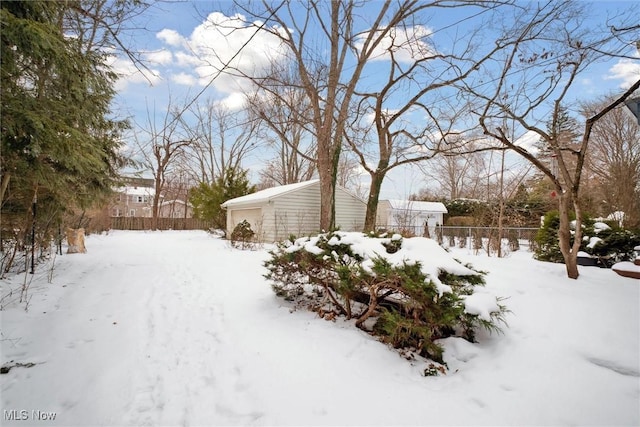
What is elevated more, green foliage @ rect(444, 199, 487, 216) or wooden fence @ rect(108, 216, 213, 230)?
green foliage @ rect(444, 199, 487, 216)

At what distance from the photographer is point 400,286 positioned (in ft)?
9.25

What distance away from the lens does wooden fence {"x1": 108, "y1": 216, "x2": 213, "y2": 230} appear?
22781mm

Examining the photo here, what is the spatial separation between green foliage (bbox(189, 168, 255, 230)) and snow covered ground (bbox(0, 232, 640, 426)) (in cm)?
1295

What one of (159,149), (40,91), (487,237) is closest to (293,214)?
(487,237)

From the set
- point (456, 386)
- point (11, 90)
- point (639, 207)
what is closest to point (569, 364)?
point (456, 386)

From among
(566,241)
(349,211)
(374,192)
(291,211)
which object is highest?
(374,192)

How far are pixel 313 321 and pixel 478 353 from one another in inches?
65.7

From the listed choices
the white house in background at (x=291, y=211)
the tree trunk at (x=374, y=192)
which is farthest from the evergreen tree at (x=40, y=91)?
the tree trunk at (x=374, y=192)

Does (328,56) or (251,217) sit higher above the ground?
(328,56)

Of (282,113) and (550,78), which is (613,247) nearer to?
(550,78)

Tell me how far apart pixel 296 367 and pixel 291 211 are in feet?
35.5

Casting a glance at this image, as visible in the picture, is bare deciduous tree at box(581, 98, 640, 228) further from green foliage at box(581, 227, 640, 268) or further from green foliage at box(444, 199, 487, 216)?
green foliage at box(581, 227, 640, 268)

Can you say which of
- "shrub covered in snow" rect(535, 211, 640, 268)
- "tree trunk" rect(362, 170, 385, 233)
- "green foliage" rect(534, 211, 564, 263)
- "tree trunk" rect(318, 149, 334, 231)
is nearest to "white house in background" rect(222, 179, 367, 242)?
"tree trunk" rect(318, 149, 334, 231)

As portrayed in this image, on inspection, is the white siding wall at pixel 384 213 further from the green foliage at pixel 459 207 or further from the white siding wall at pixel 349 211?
the white siding wall at pixel 349 211
